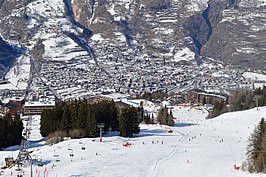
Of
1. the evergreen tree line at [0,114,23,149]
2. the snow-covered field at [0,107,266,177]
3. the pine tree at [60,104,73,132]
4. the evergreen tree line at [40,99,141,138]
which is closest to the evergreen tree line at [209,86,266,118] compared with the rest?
the snow-covered field at [0,107,266,177]

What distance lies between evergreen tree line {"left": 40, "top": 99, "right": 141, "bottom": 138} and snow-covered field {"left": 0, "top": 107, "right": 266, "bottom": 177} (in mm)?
1500

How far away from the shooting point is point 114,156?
3244 centimetres

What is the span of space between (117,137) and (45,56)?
13537 centimetres

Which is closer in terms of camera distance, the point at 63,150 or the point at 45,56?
the point at 63,150

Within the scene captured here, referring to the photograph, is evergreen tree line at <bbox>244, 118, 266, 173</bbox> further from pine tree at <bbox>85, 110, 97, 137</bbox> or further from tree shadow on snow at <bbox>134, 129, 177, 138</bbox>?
pine tree at <bbox>85, 110, 97, 137</bbox>

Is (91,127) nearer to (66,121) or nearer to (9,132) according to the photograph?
(66,121)

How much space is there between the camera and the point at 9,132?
44906 mm

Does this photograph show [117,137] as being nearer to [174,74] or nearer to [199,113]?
[199,113]

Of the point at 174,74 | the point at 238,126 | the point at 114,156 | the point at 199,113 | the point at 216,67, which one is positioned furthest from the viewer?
the point at 216,67

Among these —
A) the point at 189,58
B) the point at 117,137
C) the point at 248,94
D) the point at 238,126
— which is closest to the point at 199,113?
the point at 248,94

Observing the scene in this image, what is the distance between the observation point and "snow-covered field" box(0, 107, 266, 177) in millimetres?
27859

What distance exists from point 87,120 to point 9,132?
24.4ft

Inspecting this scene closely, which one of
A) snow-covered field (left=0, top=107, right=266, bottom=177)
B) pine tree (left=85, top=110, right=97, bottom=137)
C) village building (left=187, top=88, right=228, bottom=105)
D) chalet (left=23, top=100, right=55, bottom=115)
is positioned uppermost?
village building (left=187, top=88, right=228, bottom=105)

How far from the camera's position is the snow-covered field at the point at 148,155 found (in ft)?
91.4
